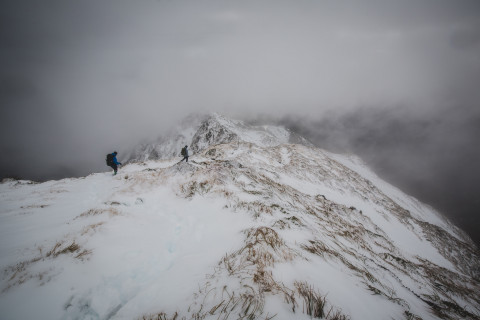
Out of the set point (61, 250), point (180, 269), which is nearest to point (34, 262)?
point (61, 250)

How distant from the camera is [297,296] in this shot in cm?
375

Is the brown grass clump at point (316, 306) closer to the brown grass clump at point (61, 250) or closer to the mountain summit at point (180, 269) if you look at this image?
the mountain summit at point (180, 269)

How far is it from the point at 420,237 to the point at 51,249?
257 ft

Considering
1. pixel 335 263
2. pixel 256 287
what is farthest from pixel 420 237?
pixel 256 287

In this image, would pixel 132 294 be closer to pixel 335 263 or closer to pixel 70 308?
pixel 70 308

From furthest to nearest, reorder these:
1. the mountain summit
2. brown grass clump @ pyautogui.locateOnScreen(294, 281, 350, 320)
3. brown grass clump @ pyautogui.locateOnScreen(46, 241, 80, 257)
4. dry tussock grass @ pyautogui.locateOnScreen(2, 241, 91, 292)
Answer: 1. brown grass clump @ pyautogui.locateOnScreen(46, 241, 80, 257)
2. dry tussock grass @ pyautogui.locateOnScreen(2, 241, 91, 292)
3. the mountain summit
4. brown grass clump @ pyautogui.locateOnScreen(294, 281, 350, 320)

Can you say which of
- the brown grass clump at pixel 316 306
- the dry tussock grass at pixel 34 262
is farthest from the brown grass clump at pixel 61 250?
the brown grass clump at pixel 316 306

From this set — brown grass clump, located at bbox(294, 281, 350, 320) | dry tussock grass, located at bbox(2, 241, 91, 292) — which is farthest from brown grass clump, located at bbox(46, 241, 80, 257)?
brown grass clump, located at bbox(294, 281, 350, 320)

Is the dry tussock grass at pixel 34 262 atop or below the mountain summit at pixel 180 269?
below

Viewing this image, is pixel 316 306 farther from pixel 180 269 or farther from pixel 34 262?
pixel 34 262

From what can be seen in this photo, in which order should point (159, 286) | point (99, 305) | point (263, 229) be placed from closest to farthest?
point (99, 305)
point (159, 286)
point (263, 229)

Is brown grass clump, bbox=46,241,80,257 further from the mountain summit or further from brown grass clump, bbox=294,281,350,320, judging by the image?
brown grass clump, bbox=294,281,350,320

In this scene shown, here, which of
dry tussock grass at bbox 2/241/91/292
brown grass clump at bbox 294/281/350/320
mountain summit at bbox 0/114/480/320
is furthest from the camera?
dry tussock grass at bbox 2/241/91/292

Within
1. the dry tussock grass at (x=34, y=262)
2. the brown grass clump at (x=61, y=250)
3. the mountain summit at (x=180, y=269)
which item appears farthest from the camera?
the brown grass clump at (x=61, y=250)
